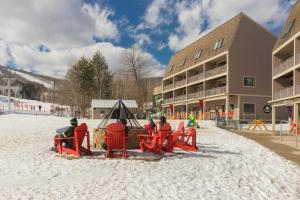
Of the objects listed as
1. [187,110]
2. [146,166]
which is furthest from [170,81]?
[146,166]

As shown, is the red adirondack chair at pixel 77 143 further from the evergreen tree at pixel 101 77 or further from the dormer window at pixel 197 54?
the evergreen tree at pixel 101 77

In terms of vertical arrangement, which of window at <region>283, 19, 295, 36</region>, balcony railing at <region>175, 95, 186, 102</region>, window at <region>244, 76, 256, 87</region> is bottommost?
balcony railing at <region>175, 95, 186, 102</region>

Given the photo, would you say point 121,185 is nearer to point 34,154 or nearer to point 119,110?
point 34,154

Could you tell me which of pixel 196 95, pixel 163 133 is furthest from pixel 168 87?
pixel 163 133

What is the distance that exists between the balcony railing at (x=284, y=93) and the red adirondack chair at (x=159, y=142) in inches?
727

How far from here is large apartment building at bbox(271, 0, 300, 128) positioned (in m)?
26.2

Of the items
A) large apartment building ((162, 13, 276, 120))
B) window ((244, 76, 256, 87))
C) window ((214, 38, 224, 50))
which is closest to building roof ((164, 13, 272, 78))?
large apartment building ((162, 13, 276, 120))

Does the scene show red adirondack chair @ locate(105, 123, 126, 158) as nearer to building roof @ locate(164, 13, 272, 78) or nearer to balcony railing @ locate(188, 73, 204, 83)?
building roof @ locate(164, 13, 272, 78)

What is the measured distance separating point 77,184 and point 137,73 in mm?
59136

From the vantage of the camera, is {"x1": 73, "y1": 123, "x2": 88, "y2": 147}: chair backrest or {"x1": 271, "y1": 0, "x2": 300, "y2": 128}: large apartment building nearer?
{"x1": 73, "y1": 123, "x2": 88, "y2": 147}: chair backrest

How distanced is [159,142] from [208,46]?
37.6 m

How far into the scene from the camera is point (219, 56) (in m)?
42.1

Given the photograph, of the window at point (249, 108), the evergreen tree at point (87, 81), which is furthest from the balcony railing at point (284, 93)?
the evergreen tree at point (87, 81)

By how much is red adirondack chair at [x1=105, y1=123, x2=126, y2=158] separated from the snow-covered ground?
77cm
